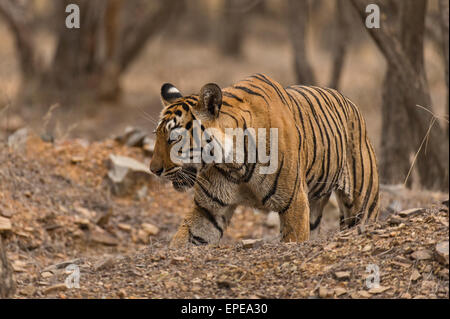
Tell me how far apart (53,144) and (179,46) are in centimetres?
1659

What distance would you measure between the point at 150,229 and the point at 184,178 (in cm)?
272

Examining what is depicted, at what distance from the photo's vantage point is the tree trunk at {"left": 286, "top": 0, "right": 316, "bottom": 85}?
11.4 metres

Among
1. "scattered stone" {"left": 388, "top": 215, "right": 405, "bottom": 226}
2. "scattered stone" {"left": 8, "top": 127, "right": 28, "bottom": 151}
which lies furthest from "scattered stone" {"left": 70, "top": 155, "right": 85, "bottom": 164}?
"scattered stone" {"left": 388, "top": 215, "right": 405, "bottom": 226}

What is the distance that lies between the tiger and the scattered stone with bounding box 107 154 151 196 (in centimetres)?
273

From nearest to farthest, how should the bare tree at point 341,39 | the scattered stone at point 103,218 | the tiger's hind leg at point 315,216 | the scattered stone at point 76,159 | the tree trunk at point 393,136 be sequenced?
the tiger's hind leg at point 315,216, the scattered stone at point 103,218, the scattered stone at point 76,159, the tree trunk at point 393,136, the bare tree at point 341,39

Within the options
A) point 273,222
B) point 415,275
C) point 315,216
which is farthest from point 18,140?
point 415,275

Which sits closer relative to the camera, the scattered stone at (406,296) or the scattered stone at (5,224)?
the scattered stone at (406,296)

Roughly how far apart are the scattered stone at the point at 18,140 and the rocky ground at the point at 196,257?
0.40 feet

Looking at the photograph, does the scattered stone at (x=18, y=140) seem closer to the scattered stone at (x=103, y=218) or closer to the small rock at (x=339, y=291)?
the scattered stone at (x=103, y=218)

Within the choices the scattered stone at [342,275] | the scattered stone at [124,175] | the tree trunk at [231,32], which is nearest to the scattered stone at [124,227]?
the scattered stone at [124,175]

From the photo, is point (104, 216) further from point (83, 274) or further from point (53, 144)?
point (83, 274)

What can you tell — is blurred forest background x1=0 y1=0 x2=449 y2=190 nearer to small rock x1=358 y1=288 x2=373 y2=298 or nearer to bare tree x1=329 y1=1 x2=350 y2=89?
bare tree x1=329 y1=1 x2=350 y2=89

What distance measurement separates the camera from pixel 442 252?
3750 millimetres

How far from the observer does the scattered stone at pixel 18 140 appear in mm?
7382
